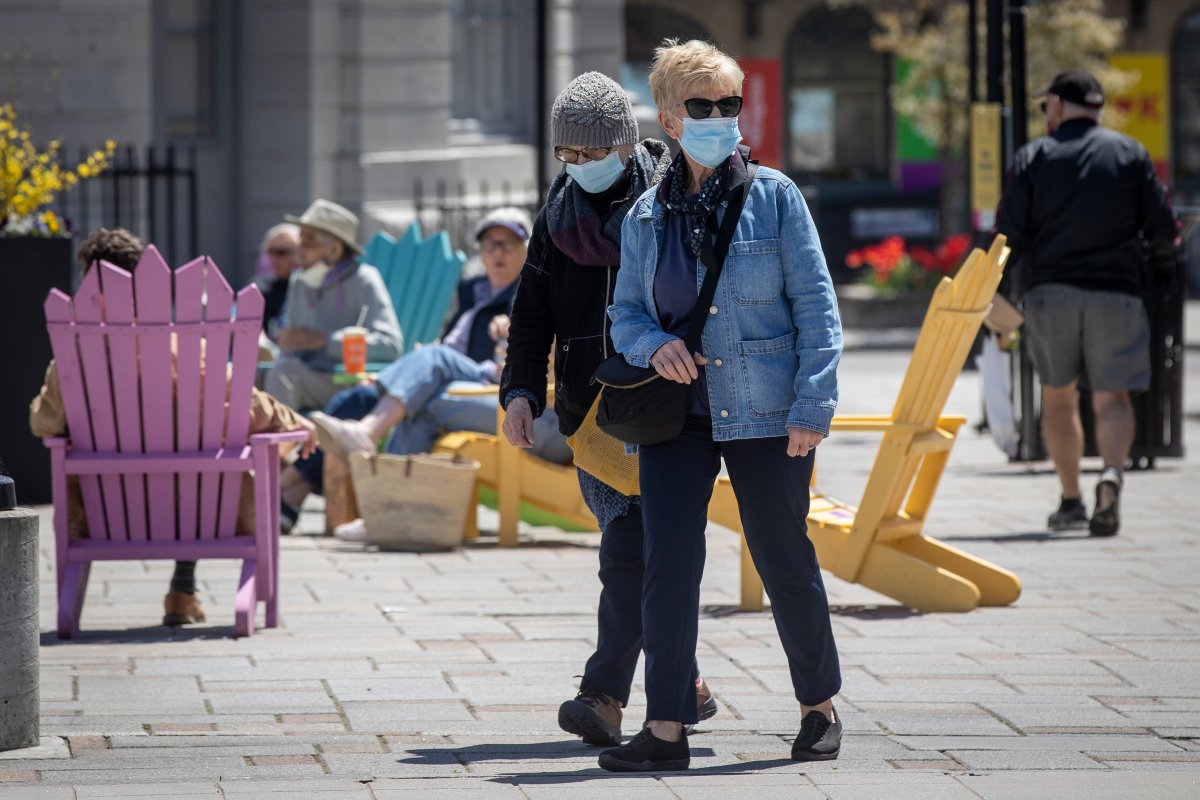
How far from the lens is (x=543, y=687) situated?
5742 millimetres

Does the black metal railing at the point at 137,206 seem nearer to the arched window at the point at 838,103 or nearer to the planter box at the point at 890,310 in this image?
the planter box at the point at 890,310

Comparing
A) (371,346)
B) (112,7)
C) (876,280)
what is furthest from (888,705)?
(876,280)

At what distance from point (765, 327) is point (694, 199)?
0.34 metres

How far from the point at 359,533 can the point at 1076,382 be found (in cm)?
320

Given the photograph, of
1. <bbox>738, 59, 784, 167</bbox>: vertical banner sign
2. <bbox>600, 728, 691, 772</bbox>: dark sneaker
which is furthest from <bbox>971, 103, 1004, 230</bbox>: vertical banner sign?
<bbox>738, 59, 784, 167</bbox>: vertical banner sign

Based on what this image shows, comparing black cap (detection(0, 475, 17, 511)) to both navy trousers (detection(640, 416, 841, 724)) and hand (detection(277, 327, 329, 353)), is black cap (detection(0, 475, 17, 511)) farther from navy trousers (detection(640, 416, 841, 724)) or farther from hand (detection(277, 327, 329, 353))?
hand (detection(277, 327, 329, 353))

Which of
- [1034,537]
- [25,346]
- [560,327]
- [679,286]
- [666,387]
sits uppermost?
[679,286]

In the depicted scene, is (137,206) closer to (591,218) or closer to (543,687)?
(543,687)

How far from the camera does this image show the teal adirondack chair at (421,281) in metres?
11.2

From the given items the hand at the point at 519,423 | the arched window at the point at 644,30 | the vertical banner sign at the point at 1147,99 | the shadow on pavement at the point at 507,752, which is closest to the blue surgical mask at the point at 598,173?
the hand at the point at 519,423

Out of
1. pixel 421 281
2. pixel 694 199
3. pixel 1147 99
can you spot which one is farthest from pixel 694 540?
pixel 1147 99

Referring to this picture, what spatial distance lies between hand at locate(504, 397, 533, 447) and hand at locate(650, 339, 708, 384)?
0.56 metres

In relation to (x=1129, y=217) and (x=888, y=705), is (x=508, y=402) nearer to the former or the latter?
(x=888, y=705)

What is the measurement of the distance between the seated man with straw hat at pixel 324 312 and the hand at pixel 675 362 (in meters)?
5.22
